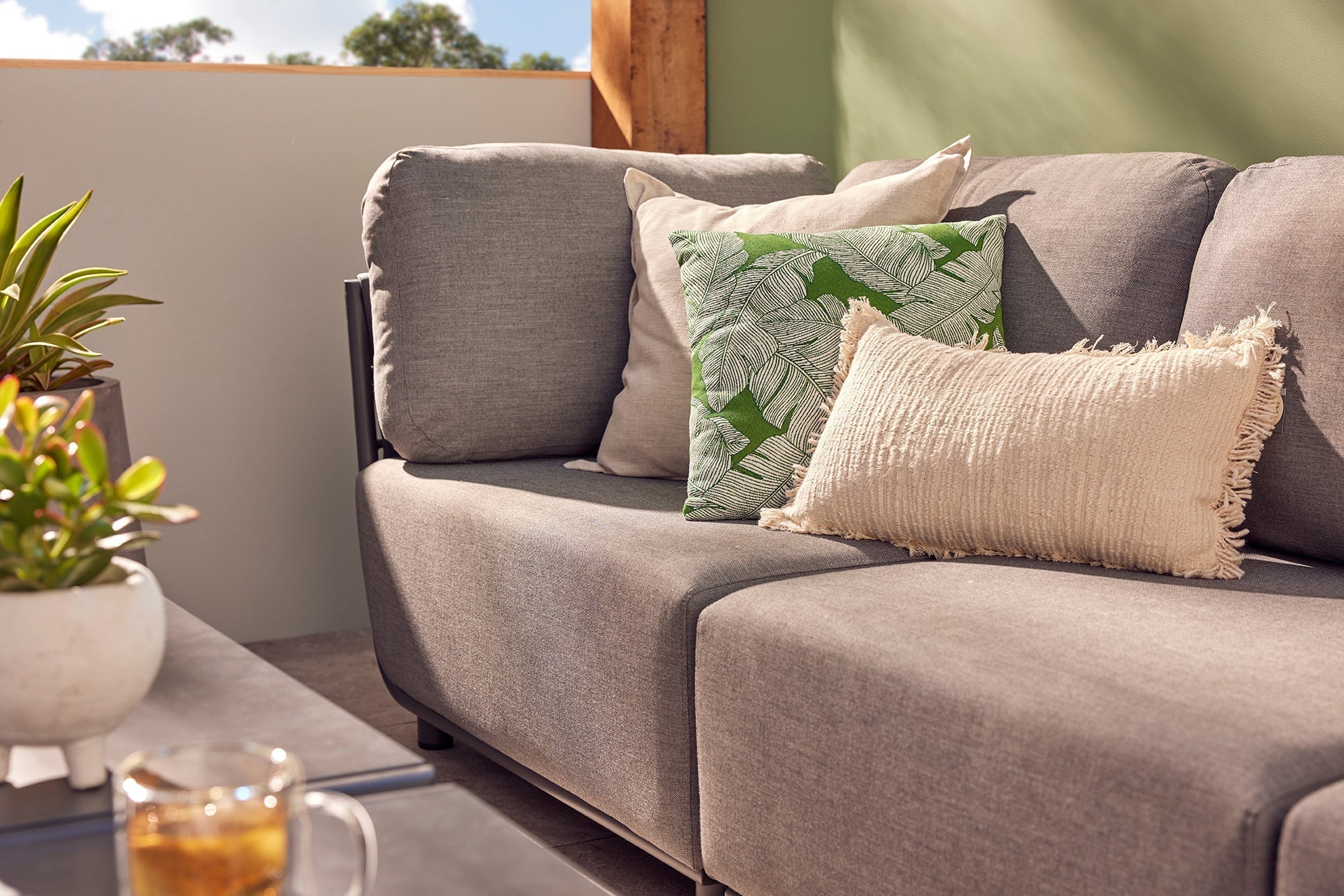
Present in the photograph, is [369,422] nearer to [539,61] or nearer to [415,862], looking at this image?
[415,862]

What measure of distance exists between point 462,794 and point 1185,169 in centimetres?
134

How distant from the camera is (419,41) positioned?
17.2ft

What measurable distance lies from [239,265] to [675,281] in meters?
1.17

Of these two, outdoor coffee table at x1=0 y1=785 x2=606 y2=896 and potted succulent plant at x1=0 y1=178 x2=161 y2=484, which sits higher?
potted succulent plant at x1=0 y1=178 x2=161 y2=484

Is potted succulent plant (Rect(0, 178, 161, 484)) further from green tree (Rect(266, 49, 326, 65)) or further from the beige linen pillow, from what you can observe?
green tree (Rect(266, 49, 326, 65))

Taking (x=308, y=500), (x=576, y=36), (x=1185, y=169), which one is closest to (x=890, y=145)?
(x=1185, y=169)

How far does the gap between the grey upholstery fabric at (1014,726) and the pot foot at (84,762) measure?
64cm

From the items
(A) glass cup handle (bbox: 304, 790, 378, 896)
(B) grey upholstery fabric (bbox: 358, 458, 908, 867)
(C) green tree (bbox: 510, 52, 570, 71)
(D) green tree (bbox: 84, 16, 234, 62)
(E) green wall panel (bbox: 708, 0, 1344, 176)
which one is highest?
(D) green tree (bbox: 84, 16, 234, 62)

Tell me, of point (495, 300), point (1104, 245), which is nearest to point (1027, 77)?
point (1104, 245)

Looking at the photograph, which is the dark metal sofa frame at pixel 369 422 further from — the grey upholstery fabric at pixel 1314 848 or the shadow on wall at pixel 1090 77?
the grey upholstery fabric at pixel 1314 848

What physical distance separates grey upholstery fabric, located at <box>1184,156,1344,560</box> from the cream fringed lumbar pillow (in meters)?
0.04

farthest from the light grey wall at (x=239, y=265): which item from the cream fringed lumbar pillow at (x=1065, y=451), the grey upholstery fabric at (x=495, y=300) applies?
the cream fringed lumbar pillow at (x=1065, y=451)

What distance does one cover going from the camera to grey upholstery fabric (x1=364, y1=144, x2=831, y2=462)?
206 centimetres

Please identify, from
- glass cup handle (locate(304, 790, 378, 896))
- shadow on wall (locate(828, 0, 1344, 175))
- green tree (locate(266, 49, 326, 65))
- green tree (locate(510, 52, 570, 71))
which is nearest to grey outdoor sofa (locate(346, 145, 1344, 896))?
shadow on wall (locate(828, 0, 1344, 175))
